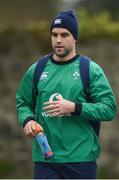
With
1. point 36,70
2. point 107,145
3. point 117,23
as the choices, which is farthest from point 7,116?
point 36,70

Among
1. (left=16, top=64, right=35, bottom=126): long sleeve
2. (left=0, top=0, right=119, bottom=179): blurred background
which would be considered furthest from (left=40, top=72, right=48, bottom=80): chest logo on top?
(left=0, top=0, right=119, bottom=179): blurred background

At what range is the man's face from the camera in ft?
21.7

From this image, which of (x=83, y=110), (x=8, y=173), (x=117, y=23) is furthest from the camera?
(x=117, y=23)

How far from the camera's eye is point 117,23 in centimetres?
1316

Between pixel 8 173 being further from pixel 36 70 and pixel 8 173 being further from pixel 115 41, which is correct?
pixel 36 70

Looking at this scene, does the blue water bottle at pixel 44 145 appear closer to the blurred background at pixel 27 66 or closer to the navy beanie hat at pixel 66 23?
the navy beanie hat at pixel 66 23

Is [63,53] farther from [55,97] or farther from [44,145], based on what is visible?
[44,145]

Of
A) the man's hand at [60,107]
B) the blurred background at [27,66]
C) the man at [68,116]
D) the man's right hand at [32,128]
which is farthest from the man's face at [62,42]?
the blurred background at [27,66]

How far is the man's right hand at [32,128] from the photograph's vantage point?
6512mm

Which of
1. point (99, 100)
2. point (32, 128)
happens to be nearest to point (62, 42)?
point (99, 100)

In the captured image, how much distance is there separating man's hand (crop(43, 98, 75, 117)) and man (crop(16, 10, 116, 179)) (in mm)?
21

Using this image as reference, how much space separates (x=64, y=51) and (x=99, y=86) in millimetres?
384

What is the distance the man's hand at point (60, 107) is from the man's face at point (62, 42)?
401 mm

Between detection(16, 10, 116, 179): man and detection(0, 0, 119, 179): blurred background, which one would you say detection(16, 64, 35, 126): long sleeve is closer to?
detection(16, 10, 116, 179): man
